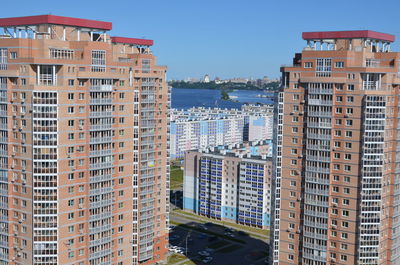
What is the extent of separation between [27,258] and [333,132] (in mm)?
43544

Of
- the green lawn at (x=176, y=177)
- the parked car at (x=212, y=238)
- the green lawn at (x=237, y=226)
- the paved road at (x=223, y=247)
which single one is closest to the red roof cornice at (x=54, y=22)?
the paved road at (x=223, y=247)

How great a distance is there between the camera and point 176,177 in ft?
589

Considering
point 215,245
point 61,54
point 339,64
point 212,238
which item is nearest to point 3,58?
point 61,54

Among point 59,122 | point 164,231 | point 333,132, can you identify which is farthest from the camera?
point 164,231

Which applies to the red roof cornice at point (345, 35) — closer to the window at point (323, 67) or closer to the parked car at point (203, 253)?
the window at point (323, 67)

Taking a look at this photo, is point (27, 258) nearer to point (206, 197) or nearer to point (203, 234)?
point (203, 234)

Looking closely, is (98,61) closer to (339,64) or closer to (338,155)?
(339,64)

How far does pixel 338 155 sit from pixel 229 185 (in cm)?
6070

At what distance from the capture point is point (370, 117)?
70.7 m

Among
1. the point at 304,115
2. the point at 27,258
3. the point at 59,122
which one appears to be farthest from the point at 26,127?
the point at 304,115

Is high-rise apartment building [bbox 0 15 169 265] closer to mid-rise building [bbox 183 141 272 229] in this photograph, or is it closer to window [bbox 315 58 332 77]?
window [bbox 315 58 332 77]

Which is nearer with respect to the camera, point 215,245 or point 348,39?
point 348,39

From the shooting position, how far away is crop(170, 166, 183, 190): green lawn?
168562mm

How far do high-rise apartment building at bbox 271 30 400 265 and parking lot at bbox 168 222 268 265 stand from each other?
28.6 m
